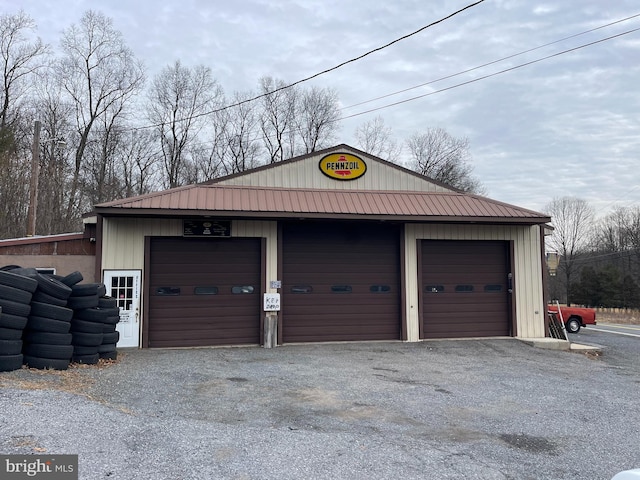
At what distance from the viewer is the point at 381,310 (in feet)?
40.1

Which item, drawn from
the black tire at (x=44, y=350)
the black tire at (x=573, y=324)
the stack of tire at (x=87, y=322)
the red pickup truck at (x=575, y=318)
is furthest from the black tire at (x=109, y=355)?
the black tire at (x=573, y=324)

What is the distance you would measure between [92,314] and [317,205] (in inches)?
229

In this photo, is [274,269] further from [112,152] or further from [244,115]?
[244,115]

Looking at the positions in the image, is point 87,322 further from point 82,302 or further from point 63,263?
point 63,263

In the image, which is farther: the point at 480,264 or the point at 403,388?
the point at 480,264

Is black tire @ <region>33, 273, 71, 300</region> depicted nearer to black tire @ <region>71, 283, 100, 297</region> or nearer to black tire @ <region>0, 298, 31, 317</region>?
black tire @ <region>71, 283, 100, 297</region>

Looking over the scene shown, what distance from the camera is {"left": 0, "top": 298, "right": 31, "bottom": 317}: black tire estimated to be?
668 centimetres

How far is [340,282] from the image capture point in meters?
12.1

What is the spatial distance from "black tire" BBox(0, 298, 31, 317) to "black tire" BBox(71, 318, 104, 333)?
3.34ft

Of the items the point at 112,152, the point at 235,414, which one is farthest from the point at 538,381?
the point at 112,152

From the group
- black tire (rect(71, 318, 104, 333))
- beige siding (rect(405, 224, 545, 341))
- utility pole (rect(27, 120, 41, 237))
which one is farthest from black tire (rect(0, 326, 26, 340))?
utility pole (rect(27, 120, 41, 237))

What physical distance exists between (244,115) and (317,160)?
2690 centimetres

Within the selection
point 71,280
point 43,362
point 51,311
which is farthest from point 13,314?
point 71,280

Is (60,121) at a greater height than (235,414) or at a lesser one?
greater
